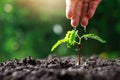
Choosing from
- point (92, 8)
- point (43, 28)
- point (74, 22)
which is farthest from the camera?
point (43, 28)

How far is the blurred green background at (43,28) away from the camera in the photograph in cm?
576

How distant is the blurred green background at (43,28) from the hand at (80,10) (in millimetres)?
2804

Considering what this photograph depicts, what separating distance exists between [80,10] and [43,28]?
3.17m

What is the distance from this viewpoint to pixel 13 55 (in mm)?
5887

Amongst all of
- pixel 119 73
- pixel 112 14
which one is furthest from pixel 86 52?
pixel 119 73

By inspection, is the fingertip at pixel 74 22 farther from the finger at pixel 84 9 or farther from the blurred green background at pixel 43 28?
the blurred green background at pixel 43 28

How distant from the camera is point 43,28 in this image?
5.93 metres

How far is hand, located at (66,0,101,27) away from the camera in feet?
8.82

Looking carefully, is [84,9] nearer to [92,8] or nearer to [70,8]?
[92,8]

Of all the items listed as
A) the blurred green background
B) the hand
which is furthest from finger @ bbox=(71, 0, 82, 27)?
the blurred green background

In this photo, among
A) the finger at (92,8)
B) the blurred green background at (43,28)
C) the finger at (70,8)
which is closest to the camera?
the finger at (70,8)

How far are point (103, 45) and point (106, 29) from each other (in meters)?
0.25

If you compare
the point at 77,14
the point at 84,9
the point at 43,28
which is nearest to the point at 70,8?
the point at 77,14

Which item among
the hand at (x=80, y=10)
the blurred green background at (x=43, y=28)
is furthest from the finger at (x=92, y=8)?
the blurred green background at (x=43, y=28)
